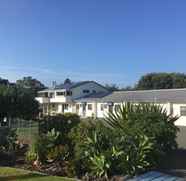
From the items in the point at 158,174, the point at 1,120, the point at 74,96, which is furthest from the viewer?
the point at 74,96

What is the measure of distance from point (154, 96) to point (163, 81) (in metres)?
40.0

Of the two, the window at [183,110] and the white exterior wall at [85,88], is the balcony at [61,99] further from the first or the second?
the window at [183,110]

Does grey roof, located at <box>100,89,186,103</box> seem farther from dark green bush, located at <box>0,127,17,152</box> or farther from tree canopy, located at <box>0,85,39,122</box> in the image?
dark green bush, located at <box>0,127,17,152</box>

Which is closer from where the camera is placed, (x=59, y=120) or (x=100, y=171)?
(x=100, y=171)

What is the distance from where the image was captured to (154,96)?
4950cm

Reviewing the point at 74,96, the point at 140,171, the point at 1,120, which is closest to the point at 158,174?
the point at 140,171

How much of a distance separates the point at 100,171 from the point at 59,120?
10307mm

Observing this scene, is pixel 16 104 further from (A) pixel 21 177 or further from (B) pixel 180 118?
(A) pixel 21 177

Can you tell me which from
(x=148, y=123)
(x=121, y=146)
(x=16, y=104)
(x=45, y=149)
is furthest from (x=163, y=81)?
(x=121, y=146)

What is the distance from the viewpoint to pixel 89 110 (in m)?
63.3

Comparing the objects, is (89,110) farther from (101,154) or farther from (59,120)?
(101,154)

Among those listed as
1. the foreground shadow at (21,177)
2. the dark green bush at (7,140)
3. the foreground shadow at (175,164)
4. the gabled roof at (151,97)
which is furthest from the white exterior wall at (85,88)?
the foreground shadow at (21,177)

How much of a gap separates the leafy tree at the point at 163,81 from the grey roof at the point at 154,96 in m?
29.3

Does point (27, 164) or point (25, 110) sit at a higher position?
point (25, 110)
